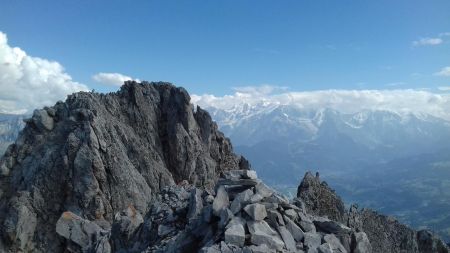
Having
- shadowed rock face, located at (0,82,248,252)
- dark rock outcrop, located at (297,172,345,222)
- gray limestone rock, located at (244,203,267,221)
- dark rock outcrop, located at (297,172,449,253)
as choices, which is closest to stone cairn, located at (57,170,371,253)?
gray limestone rock, located at (244,203,267,221)

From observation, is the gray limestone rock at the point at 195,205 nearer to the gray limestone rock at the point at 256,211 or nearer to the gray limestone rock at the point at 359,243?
the gray limestone rock at the point at 256,211

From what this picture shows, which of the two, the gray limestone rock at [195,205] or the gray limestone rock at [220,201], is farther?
the gray limestone rock at [195,205]

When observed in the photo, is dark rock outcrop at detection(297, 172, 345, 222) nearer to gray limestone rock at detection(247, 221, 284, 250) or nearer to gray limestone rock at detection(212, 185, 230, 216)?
gray limestone rock at detection(212, 185, 230, 216)

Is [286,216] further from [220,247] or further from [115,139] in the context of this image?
[115,139]

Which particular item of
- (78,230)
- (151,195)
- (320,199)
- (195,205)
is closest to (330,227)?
(195,205)

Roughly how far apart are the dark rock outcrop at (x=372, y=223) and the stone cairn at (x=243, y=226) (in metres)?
41.7

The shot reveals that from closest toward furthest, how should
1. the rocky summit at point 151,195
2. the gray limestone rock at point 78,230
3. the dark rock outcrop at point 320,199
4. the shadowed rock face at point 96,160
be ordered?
the rocky summit at point 151,195 → the gray limestone rock at point 78,230 → the shadowed rock face at point 96,160 → the dark rock outcrop at point 320,199

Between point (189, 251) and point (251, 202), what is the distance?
671cm

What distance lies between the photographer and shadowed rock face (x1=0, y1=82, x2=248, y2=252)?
80500mm

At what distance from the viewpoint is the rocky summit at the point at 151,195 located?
33844mm

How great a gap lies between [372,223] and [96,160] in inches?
2255

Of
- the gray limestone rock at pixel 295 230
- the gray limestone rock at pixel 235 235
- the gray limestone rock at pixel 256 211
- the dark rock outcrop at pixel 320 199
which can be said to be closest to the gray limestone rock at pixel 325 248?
the gray limestone rock at pixel 295 230

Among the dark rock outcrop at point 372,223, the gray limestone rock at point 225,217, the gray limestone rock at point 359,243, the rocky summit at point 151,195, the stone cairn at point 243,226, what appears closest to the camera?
the stone cairn at point 243,226

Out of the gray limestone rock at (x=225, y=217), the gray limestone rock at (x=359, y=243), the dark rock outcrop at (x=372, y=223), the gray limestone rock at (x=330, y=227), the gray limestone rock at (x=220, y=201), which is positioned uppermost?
the gray limestone rock at (x=220, y=201)
